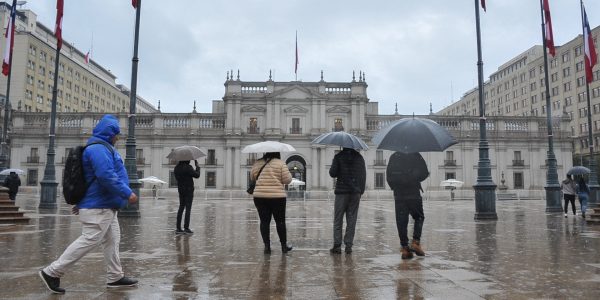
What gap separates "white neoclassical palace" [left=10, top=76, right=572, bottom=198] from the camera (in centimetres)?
5062

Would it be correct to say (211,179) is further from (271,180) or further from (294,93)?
(271,180)

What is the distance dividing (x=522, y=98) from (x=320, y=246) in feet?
265

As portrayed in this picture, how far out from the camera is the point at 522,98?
78000mm

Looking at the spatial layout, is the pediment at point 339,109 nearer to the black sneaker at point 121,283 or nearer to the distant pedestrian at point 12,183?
the distant pedestrian at point 12,183

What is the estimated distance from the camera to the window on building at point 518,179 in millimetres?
51281

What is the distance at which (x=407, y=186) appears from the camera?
21.7 ft

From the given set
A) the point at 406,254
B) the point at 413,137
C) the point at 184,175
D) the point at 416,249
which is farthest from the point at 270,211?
the point at 184,175

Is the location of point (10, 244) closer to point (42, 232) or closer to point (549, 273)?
point (42, 232)

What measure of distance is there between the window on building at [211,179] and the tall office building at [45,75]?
65.7ft

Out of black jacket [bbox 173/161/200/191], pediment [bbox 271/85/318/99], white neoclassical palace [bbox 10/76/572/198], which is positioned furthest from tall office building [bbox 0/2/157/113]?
black jacket [bbox 173/161/200/191]

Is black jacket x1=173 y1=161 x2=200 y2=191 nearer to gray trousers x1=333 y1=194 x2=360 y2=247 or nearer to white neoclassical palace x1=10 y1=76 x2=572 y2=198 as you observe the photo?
gray trousers x1=333 y1=194 x2=360 y2=247

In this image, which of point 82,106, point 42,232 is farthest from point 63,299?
point 82,106

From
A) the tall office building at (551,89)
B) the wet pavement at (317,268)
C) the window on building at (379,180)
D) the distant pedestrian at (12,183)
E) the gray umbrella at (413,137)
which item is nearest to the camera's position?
the wet pavement at (317,268)

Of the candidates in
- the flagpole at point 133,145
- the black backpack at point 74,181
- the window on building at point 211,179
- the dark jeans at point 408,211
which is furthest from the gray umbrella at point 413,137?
the window on building at point 211,179
